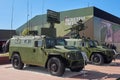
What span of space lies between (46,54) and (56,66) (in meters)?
0.90

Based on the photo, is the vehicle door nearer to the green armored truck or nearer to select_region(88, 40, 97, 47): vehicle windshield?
the green armored truck

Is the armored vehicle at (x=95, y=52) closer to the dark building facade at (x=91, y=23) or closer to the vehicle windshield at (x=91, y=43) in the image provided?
the vehicle windshield at (x=91, y=43)

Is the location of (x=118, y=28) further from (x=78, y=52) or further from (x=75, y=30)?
(x=78, y=52)

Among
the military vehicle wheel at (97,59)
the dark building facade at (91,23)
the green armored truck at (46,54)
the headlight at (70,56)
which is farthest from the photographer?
the dark building facade at (91,23)

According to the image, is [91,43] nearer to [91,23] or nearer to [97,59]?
[97,59]

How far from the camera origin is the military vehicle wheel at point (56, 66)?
446 inches

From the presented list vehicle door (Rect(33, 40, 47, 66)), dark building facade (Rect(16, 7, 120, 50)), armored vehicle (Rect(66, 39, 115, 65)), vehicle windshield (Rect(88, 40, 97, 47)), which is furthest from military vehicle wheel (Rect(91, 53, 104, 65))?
dark building facade (Rect(16, 7, 120, 50))

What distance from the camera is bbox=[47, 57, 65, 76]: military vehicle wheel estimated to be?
11.3 metres

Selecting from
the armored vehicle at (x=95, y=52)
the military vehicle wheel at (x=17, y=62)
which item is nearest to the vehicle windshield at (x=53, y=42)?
the military vehicle wheel at (x=17, y=62)

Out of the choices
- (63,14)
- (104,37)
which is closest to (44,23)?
(63,14)

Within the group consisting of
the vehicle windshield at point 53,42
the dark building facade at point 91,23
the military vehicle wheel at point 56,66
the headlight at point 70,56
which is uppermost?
the dark building facade at point 91,23

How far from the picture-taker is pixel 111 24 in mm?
40969

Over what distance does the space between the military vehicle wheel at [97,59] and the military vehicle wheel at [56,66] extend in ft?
20.6

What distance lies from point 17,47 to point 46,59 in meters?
2.52
